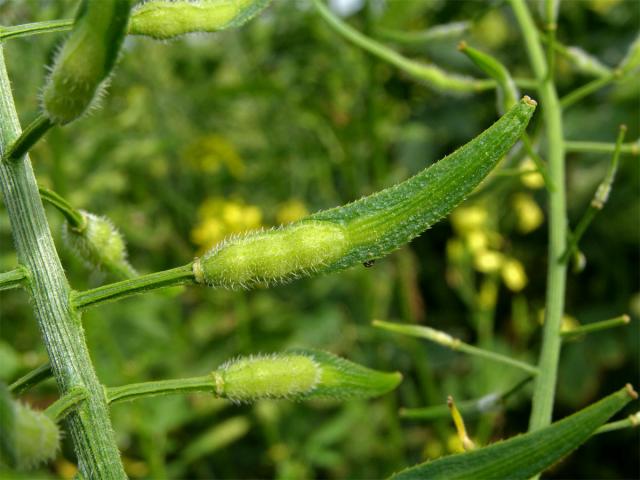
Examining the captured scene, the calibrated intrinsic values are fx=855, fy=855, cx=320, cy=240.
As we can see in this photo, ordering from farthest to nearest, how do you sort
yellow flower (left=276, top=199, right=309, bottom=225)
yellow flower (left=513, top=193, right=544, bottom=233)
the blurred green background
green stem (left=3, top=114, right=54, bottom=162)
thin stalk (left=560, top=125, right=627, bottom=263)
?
yellow flower (left=276, top=199, right=309, bottom=225) < yellow flower (left=513, top=193, right=544, bottom=233) < the blurred green background < thin stalk (left=560, top=125, right=627, bottom=263) < green stem (left=3, top=114, right=54, bottom=162)

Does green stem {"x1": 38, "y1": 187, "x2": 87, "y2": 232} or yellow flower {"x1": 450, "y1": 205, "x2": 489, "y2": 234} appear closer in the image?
green stem {"x1": 38, "y1": 187, "x2": 87, "y2": 232}

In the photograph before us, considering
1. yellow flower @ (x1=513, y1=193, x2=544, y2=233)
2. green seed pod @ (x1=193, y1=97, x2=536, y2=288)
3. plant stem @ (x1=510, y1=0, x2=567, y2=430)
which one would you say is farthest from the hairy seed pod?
yellow flower @ (x1=513, y1=193, x2=544, y2=233)

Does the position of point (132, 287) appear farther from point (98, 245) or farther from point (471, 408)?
point (471, 408)

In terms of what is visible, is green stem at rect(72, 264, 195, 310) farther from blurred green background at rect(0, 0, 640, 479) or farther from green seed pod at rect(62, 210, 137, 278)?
blurred green background at rect(0, 0, 640, 479)

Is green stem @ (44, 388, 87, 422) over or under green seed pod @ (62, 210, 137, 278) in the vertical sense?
under

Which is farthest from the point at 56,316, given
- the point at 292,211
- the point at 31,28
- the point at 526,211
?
the point at 292,211

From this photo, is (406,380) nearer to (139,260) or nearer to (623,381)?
(623,381)
